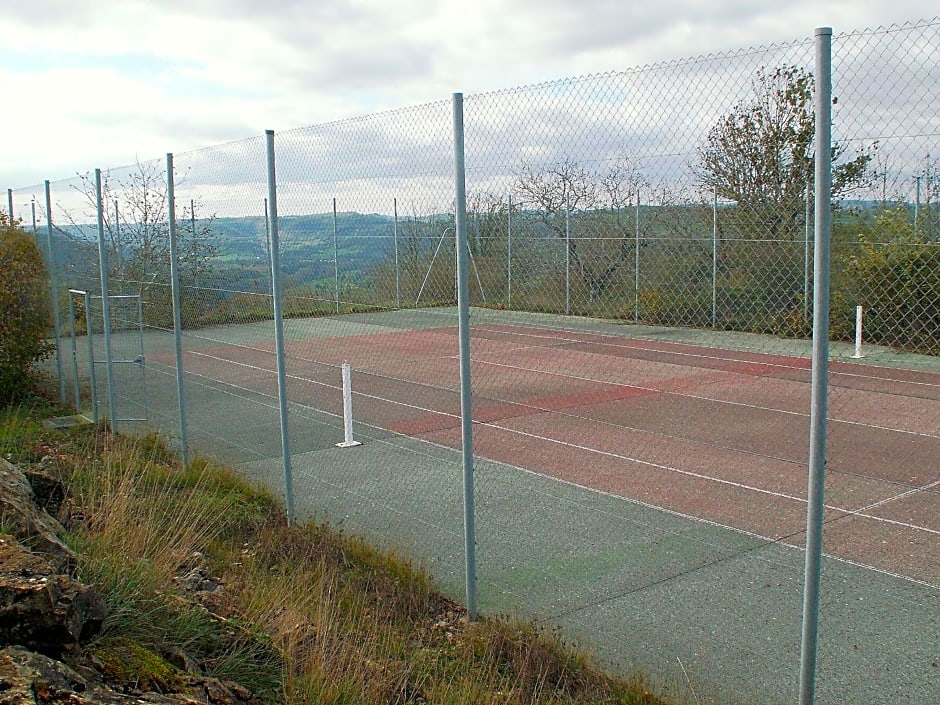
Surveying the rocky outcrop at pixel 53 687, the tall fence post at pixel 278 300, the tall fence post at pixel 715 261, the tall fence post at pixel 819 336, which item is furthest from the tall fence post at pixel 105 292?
the tall fence post at pixel 819 336

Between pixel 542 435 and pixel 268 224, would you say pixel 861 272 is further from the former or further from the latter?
pixel 542 435

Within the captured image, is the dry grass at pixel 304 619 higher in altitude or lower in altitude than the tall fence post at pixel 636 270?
lower

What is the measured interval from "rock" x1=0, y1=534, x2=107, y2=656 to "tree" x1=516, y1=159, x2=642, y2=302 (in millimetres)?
3073

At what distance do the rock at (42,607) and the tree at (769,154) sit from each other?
10.9ft

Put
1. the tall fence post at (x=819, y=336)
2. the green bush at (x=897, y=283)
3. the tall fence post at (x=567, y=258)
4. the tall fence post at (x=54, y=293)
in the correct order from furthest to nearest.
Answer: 1. the tall fence post at (x=54, y=293)
2. the tall fence post at (x=567, y=258)
3. the green bush at (x=897, y=283)
4. the tall fence post at (x=819, y=336)

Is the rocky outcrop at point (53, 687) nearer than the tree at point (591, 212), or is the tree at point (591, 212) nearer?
the rocky outcrop at point (53, 687)

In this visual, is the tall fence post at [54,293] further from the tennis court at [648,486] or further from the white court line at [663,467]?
the white court line at [663,467]

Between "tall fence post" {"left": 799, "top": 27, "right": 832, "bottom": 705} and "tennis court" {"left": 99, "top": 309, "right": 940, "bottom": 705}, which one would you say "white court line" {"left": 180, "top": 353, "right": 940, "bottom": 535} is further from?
"tall fence post" {"left": 799, "top": 27, "right": 832, "bottom": 705}

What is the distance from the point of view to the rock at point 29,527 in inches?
171

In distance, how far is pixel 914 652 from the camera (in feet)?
15.8

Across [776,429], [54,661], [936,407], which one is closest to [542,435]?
[776,429]

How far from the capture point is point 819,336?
342 centimetres

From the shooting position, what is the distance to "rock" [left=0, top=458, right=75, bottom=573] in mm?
4340

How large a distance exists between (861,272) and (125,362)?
7626mm
